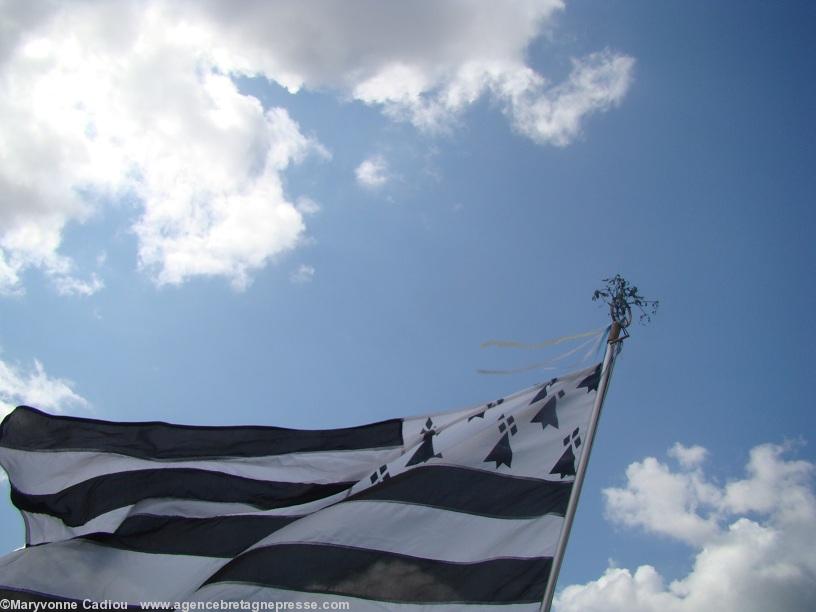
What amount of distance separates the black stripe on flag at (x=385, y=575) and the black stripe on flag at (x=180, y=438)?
8.37 feet

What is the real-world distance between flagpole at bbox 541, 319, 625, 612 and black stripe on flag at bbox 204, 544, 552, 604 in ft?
1.79

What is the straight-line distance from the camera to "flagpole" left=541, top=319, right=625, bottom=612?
355 inches

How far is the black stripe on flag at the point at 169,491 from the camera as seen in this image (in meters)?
12.0

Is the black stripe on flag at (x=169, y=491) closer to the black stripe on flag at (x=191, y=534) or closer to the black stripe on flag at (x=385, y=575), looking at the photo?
the black stripe on flag at (x=191, y=534)

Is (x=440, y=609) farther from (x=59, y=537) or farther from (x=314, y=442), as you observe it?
(x=59, y=537)

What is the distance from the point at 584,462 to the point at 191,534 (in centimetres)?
592

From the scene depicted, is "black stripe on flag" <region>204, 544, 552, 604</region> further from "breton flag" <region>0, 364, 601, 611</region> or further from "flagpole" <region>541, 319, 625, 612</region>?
"flagpole" <region>541, 319, 625, 612</region>

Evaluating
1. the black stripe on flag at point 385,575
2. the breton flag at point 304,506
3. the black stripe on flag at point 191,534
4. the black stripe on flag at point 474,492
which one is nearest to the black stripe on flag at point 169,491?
the breton flag at point 304,506

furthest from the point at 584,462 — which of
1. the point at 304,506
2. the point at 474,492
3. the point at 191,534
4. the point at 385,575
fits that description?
the point at 191,534

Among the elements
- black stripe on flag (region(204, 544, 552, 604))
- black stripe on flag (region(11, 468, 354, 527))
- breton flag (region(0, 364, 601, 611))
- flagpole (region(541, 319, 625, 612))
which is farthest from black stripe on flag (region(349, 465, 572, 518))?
black stripe on flag (region(11, 468, 354, 527))

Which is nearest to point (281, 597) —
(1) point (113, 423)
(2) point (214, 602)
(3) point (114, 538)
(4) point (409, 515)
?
(2) point (214, 602)

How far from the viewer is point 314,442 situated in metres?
12.7

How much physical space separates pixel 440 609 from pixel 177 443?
216 inches

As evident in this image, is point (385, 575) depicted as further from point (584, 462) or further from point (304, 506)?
point (584, 462)
